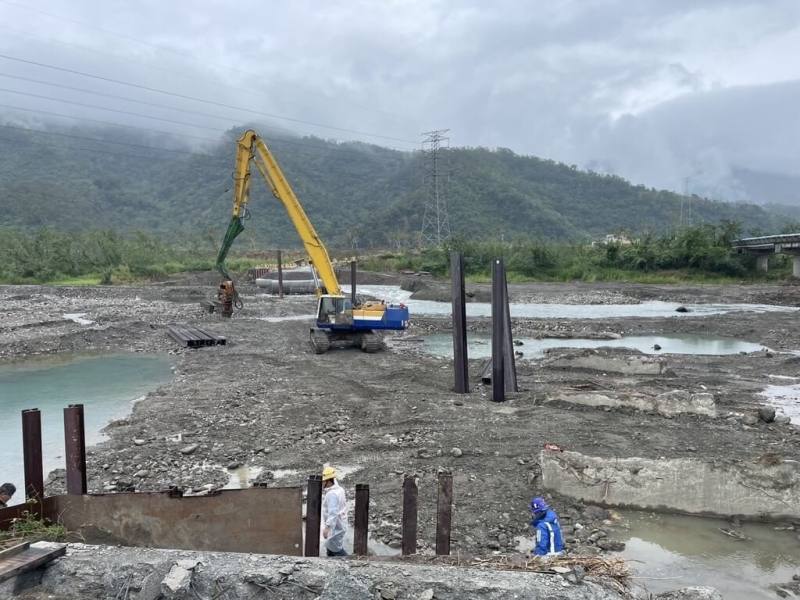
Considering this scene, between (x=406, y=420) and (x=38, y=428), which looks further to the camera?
(x=406, y=420)

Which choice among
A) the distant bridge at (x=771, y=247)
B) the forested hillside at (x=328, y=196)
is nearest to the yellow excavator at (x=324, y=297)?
the distant bridge at (x=771, y=247)

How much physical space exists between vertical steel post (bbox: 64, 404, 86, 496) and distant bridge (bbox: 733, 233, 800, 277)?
5198 cm

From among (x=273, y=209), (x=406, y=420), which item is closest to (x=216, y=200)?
(x=273, y=209)

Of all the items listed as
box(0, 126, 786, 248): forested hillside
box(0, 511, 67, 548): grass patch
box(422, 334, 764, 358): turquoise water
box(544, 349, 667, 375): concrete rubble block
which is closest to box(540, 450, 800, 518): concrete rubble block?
box(0, 511, 67, 548): grass patch

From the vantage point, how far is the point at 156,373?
17594mm

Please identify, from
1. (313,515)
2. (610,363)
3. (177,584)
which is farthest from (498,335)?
(177,584)

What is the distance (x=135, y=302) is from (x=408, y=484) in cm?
3213

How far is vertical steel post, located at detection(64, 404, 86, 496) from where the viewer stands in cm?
646

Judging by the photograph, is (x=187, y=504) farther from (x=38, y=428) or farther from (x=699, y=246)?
(x=699, y=246)

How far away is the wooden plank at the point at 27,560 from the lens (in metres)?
4.79

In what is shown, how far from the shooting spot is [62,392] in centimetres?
1541

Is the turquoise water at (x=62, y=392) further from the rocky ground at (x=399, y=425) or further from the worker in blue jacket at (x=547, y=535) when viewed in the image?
the worker in blue jacket at (x=547, y=535)

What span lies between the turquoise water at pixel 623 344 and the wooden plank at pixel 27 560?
650 inches

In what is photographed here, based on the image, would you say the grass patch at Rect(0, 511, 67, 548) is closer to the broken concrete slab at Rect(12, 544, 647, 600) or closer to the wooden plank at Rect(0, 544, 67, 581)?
the wooden plank at Rect(0, 544, 67, 581)
